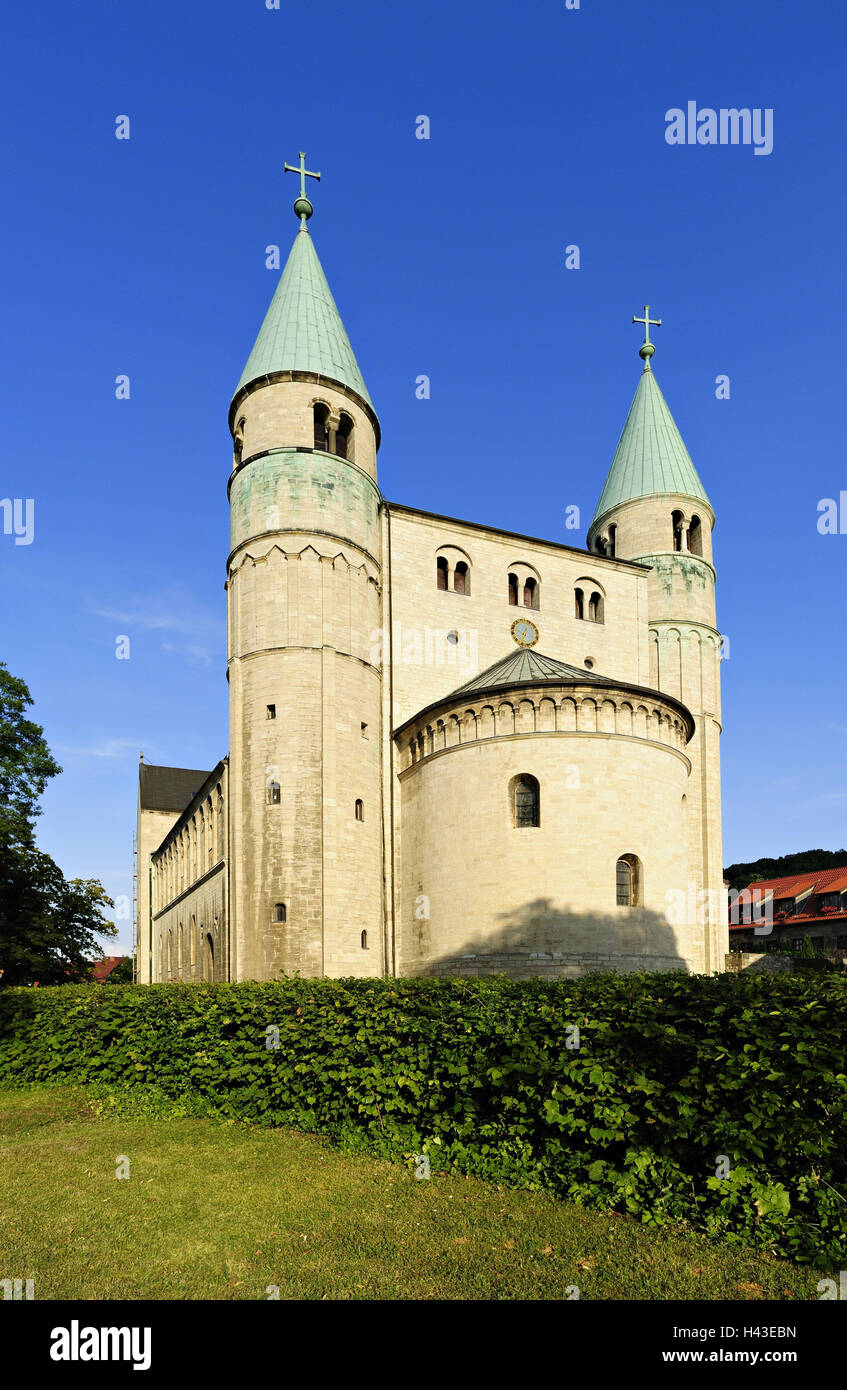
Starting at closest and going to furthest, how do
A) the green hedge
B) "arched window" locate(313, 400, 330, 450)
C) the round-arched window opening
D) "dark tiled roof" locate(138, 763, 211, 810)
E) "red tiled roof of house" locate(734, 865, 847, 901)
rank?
1. the green hedge
2. "arched window" locate(313, 400, 330, 450)
3. the round-arched window opening
4. "red tiled roof of house" locate(734, 865, 847, 901)
5. "dark tiled roof" locate(138, 763, 211, 810)

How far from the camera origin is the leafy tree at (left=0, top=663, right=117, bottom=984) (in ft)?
114

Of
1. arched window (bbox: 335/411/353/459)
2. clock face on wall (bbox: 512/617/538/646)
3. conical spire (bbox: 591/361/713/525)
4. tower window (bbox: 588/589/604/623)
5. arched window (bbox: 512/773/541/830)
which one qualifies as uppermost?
conical spire (bbox: 591/361/713/525)

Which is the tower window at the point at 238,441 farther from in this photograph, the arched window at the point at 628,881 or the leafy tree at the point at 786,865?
the leafy tree at the point at 786,865

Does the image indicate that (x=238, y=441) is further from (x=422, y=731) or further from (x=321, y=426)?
(x=422, y=731)

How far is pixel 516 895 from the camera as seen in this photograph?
2467 centimetres

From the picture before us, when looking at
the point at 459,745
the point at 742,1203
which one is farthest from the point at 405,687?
the point at 742,1203

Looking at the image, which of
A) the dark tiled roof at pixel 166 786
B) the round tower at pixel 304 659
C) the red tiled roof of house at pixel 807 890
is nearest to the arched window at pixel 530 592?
the round tower at pixel 304 659

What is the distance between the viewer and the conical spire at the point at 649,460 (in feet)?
133

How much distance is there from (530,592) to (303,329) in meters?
13.5

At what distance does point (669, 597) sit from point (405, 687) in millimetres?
14196

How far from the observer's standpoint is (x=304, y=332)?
32156 mm

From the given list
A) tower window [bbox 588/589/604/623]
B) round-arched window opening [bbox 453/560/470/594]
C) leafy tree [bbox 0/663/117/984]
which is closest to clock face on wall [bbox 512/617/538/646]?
round-arched window opening [bbox 453/560/470/594]

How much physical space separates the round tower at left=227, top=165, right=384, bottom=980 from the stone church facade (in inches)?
3.1

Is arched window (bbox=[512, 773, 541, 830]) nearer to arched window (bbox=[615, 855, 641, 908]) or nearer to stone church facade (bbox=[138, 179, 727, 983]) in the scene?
stone church facade (bbox=[138, 179, 727, 983])
